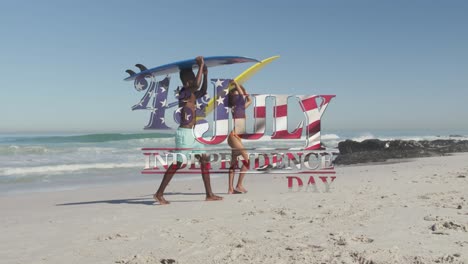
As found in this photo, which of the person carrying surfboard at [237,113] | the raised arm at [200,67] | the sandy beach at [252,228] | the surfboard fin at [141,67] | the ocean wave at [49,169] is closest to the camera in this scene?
the sandy beach at [252,228]

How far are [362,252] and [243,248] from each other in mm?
1010

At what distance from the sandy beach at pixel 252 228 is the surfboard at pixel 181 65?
6.93 ft

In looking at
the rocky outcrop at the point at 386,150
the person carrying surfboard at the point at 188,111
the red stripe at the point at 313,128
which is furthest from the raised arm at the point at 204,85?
the rocky outcrop at the point at 386,150

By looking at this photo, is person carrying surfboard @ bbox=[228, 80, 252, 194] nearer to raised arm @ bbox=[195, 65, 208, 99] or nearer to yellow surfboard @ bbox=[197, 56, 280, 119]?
yellow surfboard @ bbox=[197, 56, 280, 119]

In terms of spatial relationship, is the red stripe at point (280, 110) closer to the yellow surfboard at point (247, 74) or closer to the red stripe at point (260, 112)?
the red stripe at point (260, 112)

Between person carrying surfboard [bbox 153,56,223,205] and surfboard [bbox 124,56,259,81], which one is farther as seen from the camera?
surfboard [bbox 124,56,259,81]

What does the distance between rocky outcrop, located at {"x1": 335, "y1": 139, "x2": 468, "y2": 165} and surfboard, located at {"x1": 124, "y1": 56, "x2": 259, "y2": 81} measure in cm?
943

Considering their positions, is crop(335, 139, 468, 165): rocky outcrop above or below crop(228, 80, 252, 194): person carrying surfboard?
below

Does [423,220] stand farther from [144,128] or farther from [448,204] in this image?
[144,128]

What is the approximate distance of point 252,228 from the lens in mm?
4234

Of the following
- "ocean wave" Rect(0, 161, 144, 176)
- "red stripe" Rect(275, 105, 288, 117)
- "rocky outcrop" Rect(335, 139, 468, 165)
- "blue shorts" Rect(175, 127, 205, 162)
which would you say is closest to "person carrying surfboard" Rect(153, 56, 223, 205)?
"blue shorts" Rect(175, 127, 205, 162)

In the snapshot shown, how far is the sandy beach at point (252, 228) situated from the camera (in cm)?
329

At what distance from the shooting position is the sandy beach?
129 inches

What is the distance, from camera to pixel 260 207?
5.47 metres
